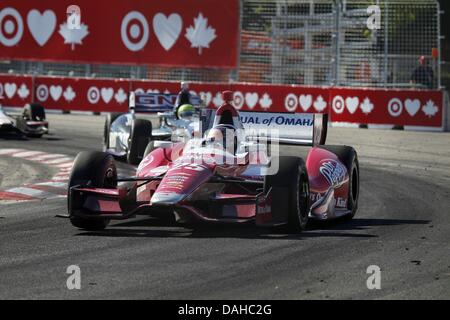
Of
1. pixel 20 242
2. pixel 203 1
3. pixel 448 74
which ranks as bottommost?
pixel 20 242

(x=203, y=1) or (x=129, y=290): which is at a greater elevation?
(x=203, y=1)

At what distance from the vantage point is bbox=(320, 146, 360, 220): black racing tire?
1172 cm

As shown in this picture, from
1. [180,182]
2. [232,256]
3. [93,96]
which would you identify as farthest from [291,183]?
[93,96]

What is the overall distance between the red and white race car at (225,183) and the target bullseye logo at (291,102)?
50.5ft

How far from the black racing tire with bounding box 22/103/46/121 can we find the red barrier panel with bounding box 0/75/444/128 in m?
4.32

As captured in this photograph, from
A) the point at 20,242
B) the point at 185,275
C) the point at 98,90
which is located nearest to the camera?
the point at 185,275

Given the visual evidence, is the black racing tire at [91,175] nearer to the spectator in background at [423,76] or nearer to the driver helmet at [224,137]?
the driver helmet at [224,137]

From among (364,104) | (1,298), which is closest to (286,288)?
(1,298)

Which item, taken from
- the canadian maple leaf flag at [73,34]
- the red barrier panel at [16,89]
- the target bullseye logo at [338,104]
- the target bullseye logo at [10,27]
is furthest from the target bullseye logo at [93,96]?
the target bullseye logo at [338,104]

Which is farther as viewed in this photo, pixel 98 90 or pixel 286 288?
pixel 98 90

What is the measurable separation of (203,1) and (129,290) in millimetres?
24484

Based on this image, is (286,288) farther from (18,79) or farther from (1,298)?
(18,79)
